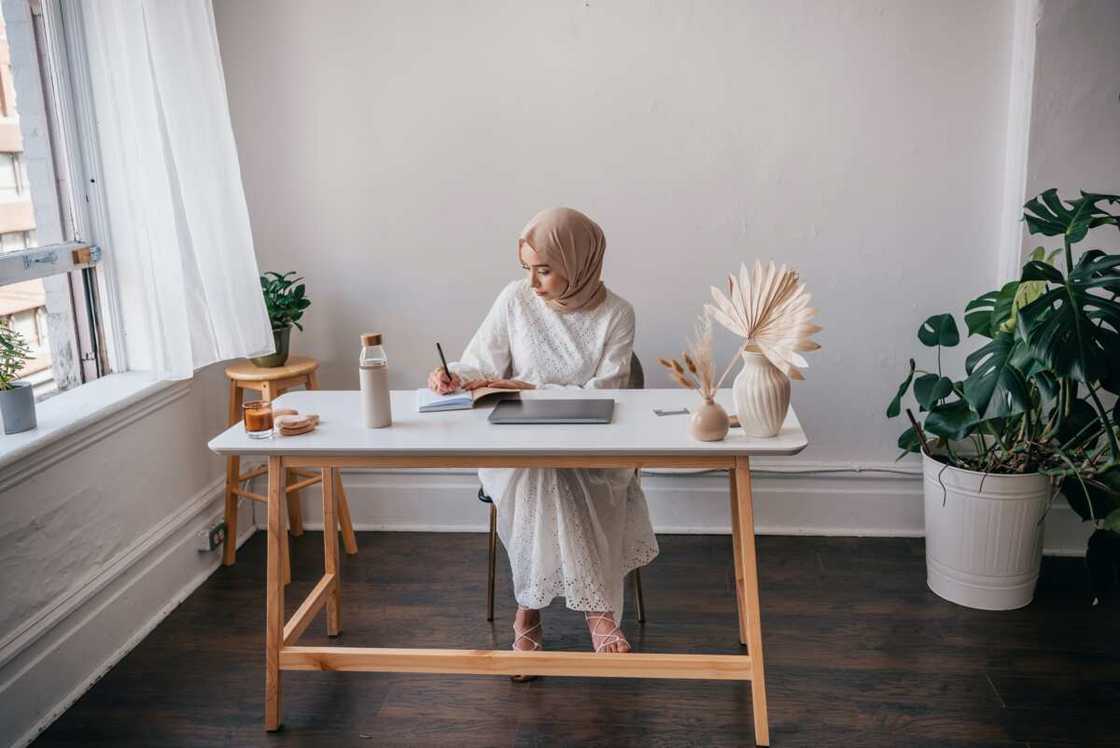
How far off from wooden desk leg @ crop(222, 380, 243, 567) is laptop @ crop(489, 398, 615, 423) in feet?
4.15

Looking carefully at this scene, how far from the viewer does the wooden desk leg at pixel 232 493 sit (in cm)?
329

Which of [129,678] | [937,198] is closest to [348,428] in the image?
[129,678]

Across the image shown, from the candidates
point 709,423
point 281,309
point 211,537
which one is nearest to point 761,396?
point 709,423

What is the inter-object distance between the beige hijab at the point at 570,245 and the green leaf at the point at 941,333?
3.65 ft

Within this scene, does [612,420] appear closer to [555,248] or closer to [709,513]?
[555,248]

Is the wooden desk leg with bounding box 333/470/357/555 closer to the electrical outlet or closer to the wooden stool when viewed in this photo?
the wooden stool

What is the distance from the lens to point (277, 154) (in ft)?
A: 11.3

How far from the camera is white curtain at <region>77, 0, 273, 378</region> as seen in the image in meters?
2.81

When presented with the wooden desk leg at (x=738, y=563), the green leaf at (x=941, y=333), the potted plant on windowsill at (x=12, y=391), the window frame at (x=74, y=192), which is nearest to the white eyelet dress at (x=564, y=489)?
the wooden desk leg at (x=738, y=563)

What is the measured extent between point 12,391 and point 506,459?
1299mm

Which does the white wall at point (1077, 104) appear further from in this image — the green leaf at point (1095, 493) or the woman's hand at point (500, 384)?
the woman's hand at point (500, 384)

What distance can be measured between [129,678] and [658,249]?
2138mm

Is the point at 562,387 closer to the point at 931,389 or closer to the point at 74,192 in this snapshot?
the point at 931,389

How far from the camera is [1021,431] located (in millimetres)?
2838
